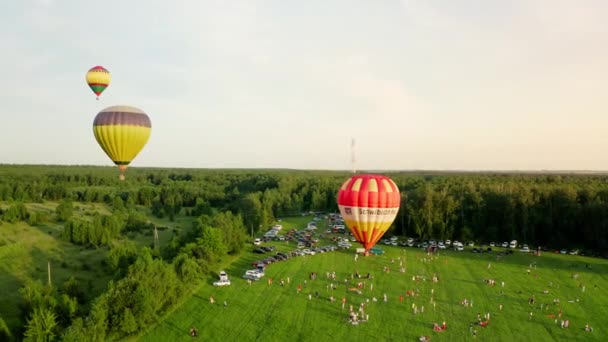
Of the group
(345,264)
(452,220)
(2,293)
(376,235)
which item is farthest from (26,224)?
(452,220)

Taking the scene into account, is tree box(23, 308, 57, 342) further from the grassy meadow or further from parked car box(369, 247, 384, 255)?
parked car box(369, 247, 384, 255)

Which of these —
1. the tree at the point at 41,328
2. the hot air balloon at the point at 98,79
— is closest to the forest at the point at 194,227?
the tree at the point at 41,328

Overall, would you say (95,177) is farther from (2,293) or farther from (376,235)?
(376,235)

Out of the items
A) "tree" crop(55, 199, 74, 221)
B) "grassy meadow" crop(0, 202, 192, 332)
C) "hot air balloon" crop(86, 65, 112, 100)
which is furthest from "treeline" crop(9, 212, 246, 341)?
"tree" crop(55, 199, 74, 221)

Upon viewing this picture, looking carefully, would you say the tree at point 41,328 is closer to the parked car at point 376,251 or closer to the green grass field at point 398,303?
the green grass field at point 398,303

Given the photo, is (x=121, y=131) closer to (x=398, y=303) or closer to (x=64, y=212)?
(x=398, y=303)

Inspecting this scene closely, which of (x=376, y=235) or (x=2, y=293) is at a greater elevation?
(x=376, y=235)
